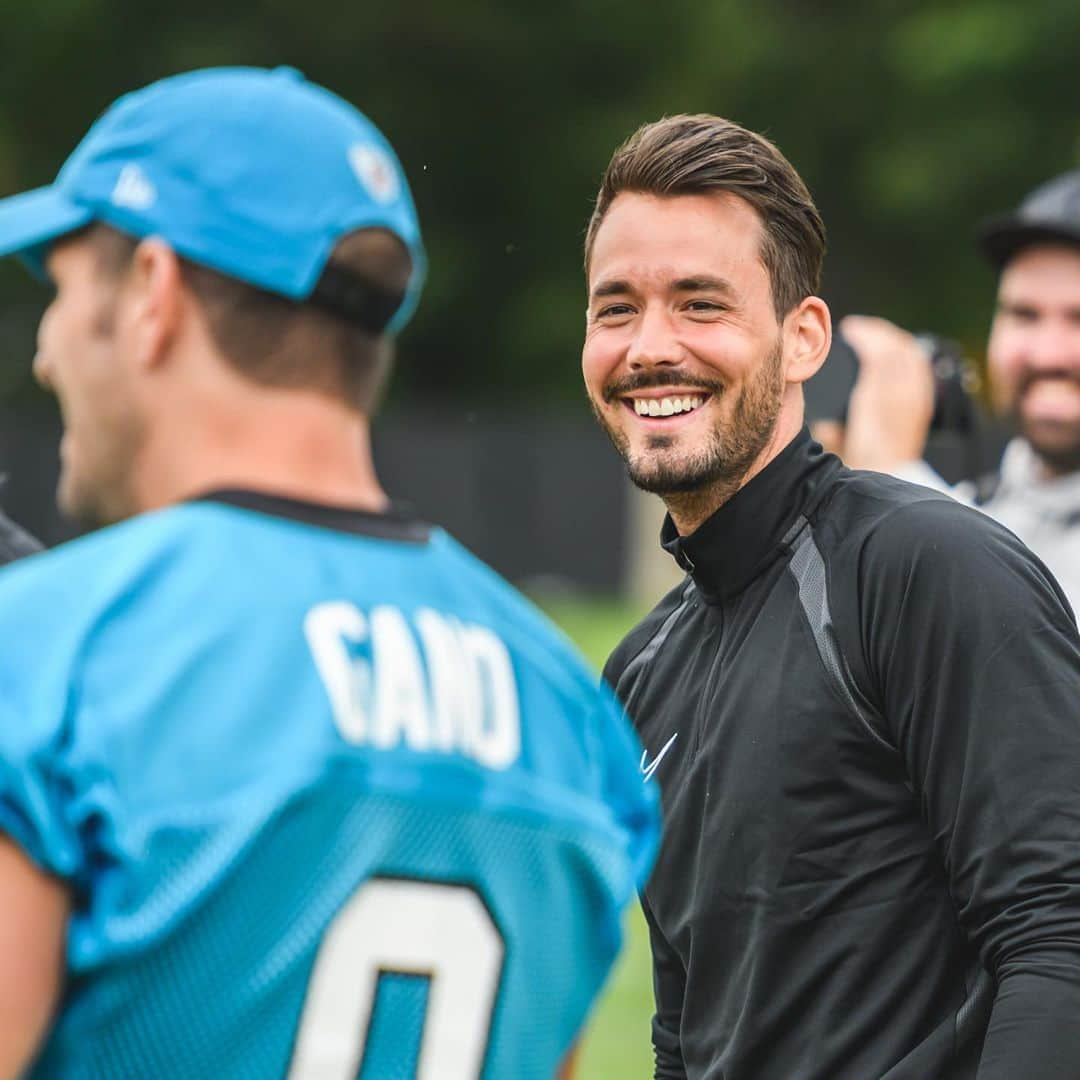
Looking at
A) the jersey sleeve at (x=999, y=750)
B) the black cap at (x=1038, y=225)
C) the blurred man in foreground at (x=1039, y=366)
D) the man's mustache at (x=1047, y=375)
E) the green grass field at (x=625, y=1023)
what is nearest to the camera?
the jersey sleeve at (x=999, y=750)

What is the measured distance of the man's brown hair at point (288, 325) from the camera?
2248mm

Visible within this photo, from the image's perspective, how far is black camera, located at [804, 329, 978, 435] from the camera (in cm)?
456

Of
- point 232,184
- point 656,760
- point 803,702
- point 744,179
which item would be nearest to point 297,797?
point 232,184

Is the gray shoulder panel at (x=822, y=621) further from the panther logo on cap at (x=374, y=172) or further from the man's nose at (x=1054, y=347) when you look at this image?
the man's nose at (x=1054, y=347)

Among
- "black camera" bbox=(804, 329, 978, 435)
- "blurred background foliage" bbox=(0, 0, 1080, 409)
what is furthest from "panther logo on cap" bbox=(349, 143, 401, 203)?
"blurred background foliage" bbox=(0, 0, 1080, 409)

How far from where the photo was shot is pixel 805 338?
340 centimetres

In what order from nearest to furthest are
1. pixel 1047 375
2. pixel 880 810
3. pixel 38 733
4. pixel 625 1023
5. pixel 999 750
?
pixel 38 733 → pixel 999 750 → pixel 880 810 → pixel 1047 375 → pixel 625 1023

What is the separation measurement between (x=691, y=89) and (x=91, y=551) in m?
30.2

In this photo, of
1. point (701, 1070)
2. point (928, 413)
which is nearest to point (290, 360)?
point (701, 1070)

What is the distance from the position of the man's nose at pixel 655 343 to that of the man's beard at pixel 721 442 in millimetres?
23

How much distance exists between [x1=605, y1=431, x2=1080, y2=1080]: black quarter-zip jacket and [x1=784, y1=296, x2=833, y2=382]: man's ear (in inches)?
9.5

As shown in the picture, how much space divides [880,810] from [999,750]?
0.70 feet

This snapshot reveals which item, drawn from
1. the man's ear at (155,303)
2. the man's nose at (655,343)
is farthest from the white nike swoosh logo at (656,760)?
the man's ear at (155,303)

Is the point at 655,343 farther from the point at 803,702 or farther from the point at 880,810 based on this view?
the point at 880,810
